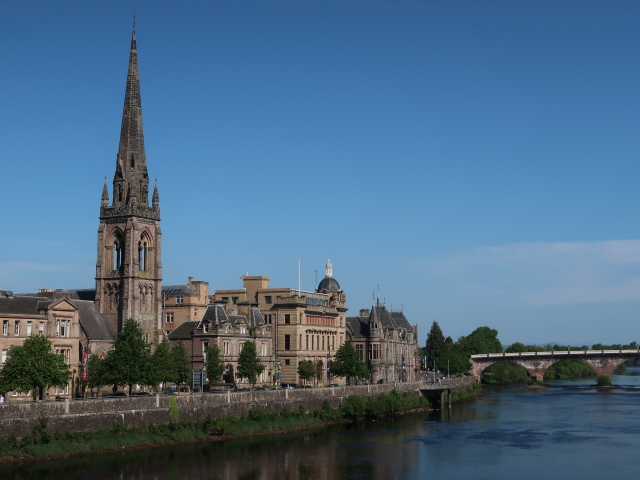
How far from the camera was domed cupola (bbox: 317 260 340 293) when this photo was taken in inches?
6526

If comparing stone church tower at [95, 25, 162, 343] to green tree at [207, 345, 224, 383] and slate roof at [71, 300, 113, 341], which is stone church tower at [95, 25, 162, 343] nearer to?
slate roof at [71, 300, 113, 341]

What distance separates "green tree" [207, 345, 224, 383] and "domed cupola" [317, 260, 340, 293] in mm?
48465

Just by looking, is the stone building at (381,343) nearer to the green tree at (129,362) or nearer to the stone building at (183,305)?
the stone building at (183,305)

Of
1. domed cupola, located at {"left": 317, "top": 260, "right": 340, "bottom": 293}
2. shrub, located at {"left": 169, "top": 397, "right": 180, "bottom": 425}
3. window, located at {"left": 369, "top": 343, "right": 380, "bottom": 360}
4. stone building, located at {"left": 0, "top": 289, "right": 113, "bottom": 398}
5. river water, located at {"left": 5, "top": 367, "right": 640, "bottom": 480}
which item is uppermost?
domed cupola, located at {"left": 317, "top": 260, "right": 340, "bottom": 293}

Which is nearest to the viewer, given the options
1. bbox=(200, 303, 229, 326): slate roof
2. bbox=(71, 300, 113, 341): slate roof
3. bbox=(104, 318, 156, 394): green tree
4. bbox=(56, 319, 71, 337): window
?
Answer: bbox=(104, 318, 156, 394): green tree

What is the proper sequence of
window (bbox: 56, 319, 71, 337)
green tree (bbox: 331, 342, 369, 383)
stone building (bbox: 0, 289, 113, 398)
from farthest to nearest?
green tree (bbox: 331, 342, 369, 383) < window (bbox: 56, 319, 71, 337) < stone building (bbox: 0, 289, 113, 398)

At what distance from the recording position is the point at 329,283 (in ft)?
546

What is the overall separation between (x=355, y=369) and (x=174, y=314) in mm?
27715

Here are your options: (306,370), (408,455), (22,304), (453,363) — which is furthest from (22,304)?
(453,363)

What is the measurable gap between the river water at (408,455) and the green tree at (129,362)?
1357 cm

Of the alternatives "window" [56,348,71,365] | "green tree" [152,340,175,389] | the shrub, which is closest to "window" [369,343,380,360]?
"green tree" [152,340,175,389]

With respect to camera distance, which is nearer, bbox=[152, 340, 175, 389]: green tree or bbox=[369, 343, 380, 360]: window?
bbox=[152, 340, 175, 389]: green tree

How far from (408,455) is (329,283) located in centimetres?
8519

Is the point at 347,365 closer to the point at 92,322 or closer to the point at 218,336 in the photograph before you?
the point at 218,336
